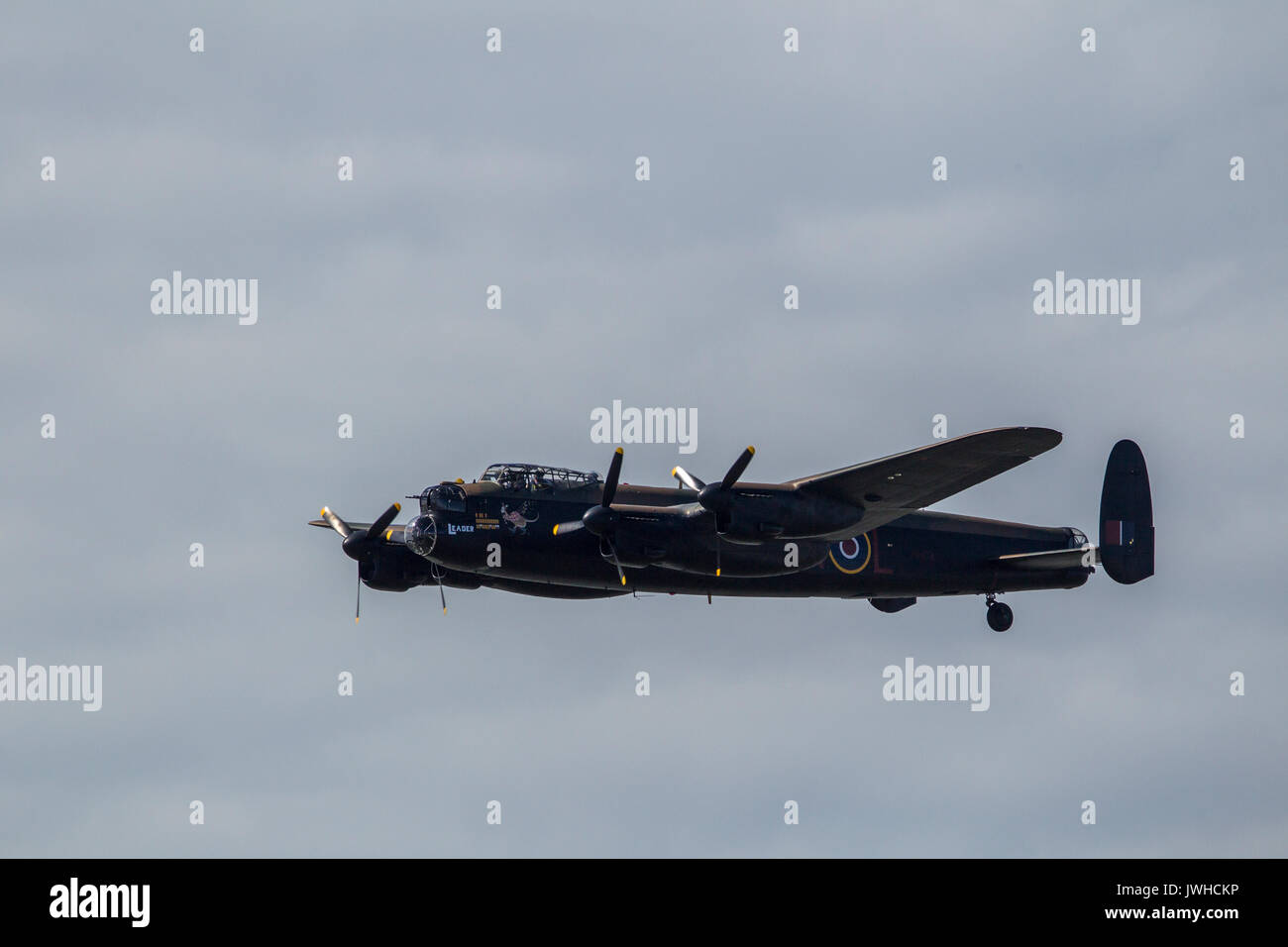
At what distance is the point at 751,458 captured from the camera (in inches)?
1705

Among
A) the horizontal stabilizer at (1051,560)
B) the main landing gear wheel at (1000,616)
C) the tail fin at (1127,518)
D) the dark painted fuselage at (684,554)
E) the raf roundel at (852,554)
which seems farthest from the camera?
the tail fin at (1127,518)

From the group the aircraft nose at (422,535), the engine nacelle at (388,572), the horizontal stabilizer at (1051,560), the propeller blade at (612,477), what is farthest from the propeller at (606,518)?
the horizontal stabilizer at (1051,560)

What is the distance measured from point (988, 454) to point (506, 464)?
11.8m

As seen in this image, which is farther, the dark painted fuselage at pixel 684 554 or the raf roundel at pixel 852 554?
the raf roundel at pixel 852 554

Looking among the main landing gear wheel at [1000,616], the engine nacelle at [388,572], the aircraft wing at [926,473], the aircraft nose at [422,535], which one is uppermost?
the aircraft wing at [926,473]

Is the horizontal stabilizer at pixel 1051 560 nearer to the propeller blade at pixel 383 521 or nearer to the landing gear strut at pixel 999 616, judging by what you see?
the landing gear strut at pixel 999 616

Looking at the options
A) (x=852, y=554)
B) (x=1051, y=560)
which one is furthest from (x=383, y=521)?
(x=1051, y=560)

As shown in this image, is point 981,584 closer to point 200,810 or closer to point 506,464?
point 506,464

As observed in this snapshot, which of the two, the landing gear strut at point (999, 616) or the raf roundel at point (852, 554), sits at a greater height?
the raf roundel at point (852, 554)

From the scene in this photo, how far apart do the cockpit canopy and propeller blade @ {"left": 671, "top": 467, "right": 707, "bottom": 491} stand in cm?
263

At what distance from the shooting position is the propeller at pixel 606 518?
44094 mm

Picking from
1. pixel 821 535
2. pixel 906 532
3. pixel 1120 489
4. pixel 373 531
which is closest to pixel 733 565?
pixel 821 535

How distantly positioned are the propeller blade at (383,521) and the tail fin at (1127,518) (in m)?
19.7
